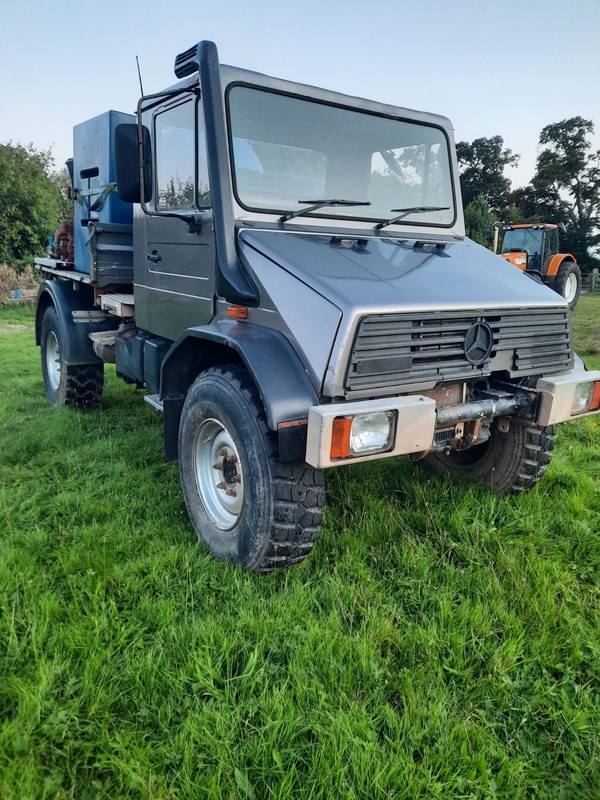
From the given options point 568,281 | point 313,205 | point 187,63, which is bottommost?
point 568,281

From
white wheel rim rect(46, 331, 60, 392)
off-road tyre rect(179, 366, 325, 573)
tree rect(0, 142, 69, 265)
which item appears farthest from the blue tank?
tree rect(0, 142, 69, 265)

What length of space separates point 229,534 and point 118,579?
20.7 inches

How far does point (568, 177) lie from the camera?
118 ft

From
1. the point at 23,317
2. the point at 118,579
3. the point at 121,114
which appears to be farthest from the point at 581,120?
the point at 118,579

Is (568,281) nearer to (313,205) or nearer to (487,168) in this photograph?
(313,205)

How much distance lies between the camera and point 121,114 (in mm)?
4516

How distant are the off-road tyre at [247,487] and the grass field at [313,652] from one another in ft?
0.46

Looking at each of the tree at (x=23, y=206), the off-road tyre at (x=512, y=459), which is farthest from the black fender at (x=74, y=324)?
the tree at (x=23, y=206)

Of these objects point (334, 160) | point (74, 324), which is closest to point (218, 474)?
point (334, 160)

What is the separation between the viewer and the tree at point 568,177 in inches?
1394

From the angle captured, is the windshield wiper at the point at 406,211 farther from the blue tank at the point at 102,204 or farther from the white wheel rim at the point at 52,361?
the white wheel rim at the point at 52,361

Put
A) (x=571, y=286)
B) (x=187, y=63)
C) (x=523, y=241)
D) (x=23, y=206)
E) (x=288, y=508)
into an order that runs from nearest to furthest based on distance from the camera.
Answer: (x=288, y=508) < (x=187, y=63) < (x=23, y=206) < (x=571, y=286) < (x=523, y=241)

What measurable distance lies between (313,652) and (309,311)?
1.34 m

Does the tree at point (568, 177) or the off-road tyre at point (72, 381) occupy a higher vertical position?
the tree at point (568, 177)
